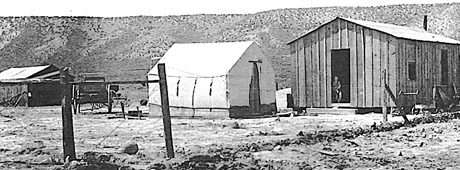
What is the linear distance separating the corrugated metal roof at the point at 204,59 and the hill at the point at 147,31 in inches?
1471

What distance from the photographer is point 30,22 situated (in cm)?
9794

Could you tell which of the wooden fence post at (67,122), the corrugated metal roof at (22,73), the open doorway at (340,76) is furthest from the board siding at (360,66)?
the corrugated metal roof at (22,73)

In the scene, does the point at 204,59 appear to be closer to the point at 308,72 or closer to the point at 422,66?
the point at 308,72

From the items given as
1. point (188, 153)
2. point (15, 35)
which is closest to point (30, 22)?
point (15, 35)

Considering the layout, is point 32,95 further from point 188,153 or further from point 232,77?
point 188,153

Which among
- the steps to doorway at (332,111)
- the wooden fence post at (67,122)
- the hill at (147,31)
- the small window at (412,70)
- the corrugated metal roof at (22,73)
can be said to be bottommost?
the steps to doorway at (332,111)

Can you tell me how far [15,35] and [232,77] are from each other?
6817cm

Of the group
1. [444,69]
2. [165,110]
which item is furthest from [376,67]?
[165,110]

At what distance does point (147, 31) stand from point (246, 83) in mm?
64340

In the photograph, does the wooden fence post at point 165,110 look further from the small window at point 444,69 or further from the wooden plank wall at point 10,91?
the wooden plank wall at point 10,91

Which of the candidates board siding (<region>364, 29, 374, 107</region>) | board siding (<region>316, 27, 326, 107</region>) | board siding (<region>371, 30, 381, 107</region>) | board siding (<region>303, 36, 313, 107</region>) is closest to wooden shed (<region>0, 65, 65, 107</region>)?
board siding (<region>303, 36, 313, 107</region>)

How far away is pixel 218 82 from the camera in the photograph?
3192cm

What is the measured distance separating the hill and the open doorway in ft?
118

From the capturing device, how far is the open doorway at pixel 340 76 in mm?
34372
